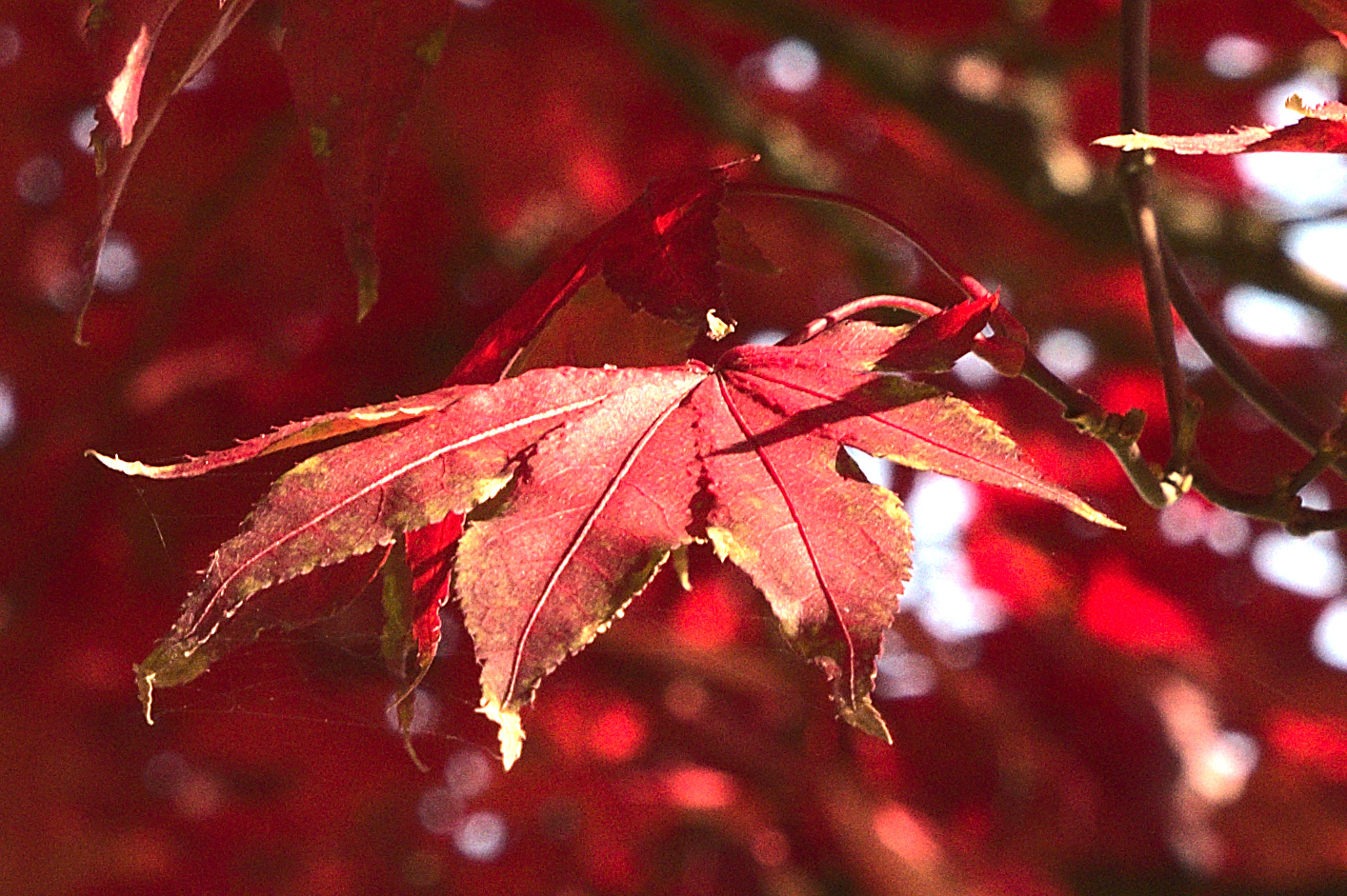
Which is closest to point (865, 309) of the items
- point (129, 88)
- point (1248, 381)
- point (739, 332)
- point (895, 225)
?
point (895, 225)

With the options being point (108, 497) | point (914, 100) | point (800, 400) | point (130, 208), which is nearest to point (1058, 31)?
point (914, 100)

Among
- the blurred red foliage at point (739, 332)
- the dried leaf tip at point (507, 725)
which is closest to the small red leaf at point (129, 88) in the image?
the dried leaf tip at point (507, 725)

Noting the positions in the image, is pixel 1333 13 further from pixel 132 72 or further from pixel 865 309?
pixel 132 72

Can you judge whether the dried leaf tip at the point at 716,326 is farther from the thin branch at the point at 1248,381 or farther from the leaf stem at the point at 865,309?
the thin branch at the point at 1248,381

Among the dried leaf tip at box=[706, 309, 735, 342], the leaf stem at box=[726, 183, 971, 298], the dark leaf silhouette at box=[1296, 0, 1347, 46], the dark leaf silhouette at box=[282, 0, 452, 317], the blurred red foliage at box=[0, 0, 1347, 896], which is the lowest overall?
the blurred red foliage at box=[0, 0, 1347, 896]

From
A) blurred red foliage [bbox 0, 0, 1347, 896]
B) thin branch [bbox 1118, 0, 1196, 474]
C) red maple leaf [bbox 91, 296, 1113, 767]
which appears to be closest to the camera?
red maple leaf [bbox 91, 296, 1113, 767]

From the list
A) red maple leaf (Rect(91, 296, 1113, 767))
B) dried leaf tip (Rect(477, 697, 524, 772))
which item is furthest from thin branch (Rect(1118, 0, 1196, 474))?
dried leaf tip (Rect(477, 697, 524, 772))

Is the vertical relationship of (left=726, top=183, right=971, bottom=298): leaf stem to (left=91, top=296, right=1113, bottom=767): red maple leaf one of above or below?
above

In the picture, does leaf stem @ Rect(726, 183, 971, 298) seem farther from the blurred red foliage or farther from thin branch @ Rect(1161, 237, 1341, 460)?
the blurred red foliage

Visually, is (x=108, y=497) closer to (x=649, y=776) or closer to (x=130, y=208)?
(x=130, y=208)
